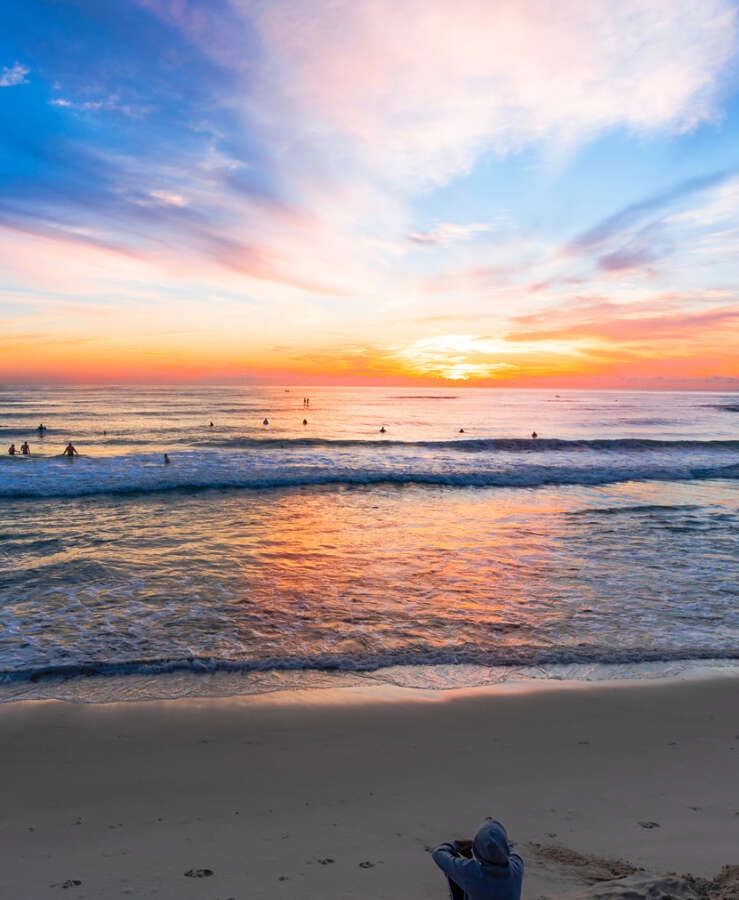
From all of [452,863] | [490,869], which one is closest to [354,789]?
[452,863]

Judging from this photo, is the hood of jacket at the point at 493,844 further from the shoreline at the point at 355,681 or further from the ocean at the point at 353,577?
the ocean at the point at 353,577

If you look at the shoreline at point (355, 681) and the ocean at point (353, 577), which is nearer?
the shoreline at point (355, 681)

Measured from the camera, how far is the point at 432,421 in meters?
78.2

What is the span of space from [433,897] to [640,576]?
34.0ft

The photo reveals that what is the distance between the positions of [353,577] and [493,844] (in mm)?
9815

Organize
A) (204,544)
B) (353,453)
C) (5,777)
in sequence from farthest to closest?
(353,453) → (204,544) → (5,777)

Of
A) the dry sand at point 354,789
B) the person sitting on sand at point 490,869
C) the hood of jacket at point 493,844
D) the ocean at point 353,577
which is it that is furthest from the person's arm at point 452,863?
the ocean at point 353,577

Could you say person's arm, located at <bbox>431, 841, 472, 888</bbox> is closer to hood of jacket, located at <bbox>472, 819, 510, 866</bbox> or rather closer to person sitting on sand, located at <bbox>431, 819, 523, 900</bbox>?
person sitting on sand, located at <bbox>431, 819, 523, 900</bbox>

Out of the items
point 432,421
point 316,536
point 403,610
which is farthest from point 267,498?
point 432,421

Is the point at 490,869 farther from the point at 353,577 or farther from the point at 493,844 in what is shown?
the point at 353,577

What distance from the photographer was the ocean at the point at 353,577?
8.17m

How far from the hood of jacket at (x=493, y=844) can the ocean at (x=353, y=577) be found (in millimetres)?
4655

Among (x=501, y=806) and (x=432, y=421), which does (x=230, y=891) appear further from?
(x=432, y=421)

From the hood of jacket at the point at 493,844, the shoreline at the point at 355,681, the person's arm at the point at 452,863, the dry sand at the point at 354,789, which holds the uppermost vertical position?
the hood of jacket at the point at 493,844
